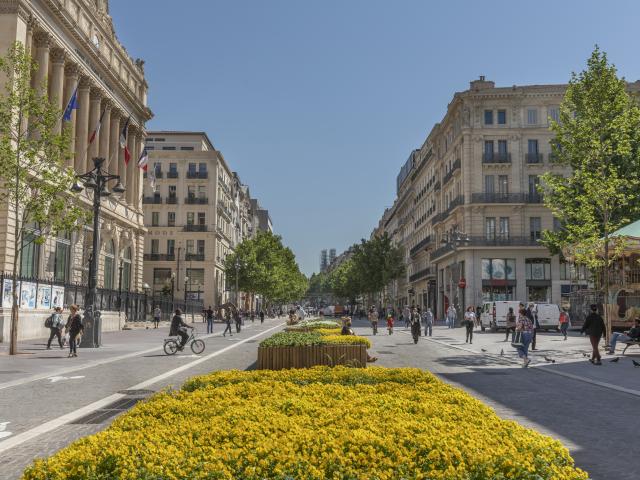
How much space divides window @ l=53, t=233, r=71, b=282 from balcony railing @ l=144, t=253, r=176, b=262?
41490 mm

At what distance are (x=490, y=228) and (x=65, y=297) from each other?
36766 mm

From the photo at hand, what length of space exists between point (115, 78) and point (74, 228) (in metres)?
31.0

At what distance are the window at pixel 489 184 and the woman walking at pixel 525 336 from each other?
126 ft

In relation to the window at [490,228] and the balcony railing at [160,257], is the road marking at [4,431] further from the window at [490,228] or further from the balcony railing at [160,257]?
the balcony railing at [160,257]

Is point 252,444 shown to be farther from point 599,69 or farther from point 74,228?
point 599,69

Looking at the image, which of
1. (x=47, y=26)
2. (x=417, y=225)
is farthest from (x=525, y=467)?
(x=417, y=225)

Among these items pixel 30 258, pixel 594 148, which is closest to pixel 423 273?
pixel 30 258

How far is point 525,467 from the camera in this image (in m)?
3.64

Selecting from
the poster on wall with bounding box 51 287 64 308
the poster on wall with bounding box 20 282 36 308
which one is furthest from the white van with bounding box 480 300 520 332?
the poster on wall with bounding box 20 282 36 308

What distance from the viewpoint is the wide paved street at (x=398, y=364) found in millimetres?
7652

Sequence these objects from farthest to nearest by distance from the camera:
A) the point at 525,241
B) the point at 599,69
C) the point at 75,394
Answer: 1. the point at 525,241
2. the point at 599,69
3. the point at 75,394

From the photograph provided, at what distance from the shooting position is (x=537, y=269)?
182 feet

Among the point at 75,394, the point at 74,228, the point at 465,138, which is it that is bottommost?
the point at 75,394

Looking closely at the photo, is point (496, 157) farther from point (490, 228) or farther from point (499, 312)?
point (499, 312)
